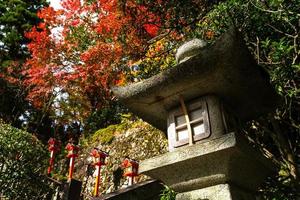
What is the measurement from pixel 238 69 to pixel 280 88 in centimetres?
209

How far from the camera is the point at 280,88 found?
4.80m

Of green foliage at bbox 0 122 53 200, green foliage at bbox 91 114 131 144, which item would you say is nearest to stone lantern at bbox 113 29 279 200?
green foliage at bbox 0 122 53 200

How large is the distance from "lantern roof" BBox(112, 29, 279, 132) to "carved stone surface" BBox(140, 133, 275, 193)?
0.63m

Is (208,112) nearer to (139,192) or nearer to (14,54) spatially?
(139,192)

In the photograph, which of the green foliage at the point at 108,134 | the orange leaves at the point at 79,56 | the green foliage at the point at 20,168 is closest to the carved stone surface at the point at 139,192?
the green foliage at the point at 20,168

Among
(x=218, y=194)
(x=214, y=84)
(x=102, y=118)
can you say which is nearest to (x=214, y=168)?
(x=218, y=194)

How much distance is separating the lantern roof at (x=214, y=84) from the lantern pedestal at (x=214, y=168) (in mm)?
602

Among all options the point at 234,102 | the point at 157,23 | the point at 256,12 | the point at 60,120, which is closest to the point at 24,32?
the point at 60,120

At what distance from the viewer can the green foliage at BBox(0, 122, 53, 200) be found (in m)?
8.54

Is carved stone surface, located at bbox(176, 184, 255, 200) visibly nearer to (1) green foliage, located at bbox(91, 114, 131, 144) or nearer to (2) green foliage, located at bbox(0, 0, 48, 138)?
(1) green foliage, located at bbox(91, 114, 131, 144)

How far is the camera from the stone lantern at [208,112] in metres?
3.01

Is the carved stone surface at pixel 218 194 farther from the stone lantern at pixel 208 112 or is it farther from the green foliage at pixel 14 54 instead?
the green foliage at pixel 14 54

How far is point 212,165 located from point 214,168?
0.14 ft

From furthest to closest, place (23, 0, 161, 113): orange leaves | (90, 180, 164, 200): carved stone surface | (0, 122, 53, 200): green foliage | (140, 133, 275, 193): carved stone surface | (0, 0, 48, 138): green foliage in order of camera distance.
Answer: (0, 0, 48, 138): green foliage
(23, 0, 161, 113): orange leaves
(0, 122, 53, 200): green foliage
(90, 180, 164, 200): carved stone surface
(140, 133, 275, 193): carved stone surface
